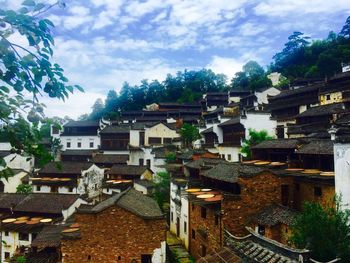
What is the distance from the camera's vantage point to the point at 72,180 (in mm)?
41562

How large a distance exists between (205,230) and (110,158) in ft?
98.9

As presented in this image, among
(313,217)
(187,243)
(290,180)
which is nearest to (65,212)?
(187,243)

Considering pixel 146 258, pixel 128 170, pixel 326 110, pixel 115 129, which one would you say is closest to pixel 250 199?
pixel 146 258

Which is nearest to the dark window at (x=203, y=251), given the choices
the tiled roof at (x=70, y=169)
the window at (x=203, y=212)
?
the window at (x=203, y=212)

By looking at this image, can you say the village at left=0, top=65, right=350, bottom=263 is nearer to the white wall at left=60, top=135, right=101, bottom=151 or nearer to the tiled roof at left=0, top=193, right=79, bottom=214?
the tiled roof at left=0, top=193, right=79, bottom=214

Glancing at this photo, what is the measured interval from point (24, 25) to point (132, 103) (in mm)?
88545

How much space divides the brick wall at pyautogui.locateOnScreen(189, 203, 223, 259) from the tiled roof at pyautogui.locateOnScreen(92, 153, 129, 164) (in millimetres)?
25398

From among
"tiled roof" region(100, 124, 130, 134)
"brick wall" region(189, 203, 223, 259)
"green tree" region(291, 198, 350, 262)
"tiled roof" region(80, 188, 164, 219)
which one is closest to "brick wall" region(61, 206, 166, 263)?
"tiled roof" region(80, 188, 164, 219)

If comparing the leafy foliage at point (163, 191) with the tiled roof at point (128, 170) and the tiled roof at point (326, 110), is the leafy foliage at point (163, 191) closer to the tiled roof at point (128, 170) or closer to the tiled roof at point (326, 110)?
the tiled roof at point (128, 170)

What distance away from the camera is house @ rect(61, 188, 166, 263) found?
1980 centimetres

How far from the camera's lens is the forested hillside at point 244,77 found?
219 feet

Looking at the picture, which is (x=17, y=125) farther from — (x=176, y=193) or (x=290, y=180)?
(x=176, y=193)

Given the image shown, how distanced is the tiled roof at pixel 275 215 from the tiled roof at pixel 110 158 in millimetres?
31447

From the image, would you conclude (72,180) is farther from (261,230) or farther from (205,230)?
(261,230)
